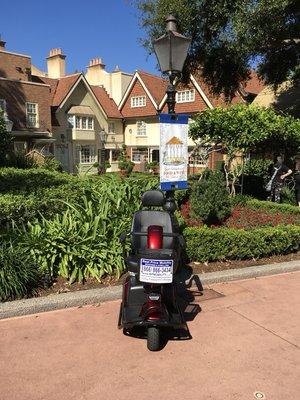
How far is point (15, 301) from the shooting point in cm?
486

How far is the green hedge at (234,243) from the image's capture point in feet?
20.9

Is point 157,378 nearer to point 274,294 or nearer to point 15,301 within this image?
Result: point 15,301

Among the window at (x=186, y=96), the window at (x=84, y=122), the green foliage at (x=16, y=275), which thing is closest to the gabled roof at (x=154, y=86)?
the window at (x=186, y=96)

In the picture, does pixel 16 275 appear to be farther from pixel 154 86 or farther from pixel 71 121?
pixel 154 86

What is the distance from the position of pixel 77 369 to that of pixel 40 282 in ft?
6.00

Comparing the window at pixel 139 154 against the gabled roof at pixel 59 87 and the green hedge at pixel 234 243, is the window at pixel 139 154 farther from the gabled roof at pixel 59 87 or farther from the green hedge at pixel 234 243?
the green hedge at pixel 234 243

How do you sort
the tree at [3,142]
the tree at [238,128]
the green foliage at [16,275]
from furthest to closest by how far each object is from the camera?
the tree at [3,142] → the tree at [238,128] → the green foliage at [16,275]

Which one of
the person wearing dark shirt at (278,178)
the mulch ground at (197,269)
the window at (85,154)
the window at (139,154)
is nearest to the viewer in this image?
the mulch ground at (197,269)

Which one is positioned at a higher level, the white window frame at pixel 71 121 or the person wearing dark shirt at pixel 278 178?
the white window frame at pixel 71 121

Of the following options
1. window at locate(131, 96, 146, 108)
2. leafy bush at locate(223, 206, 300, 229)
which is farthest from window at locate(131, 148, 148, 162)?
leafy bush at locate(223, 206, 300, 229)

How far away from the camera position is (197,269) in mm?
6262

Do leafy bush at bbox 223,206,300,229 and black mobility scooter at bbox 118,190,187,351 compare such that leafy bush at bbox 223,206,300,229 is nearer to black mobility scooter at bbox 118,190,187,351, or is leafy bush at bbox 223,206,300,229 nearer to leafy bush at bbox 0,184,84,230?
leafy bush at bbox 0,184,84,230

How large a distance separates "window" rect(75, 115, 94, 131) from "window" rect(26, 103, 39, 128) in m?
5.37

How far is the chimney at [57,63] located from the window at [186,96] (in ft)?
43.9
